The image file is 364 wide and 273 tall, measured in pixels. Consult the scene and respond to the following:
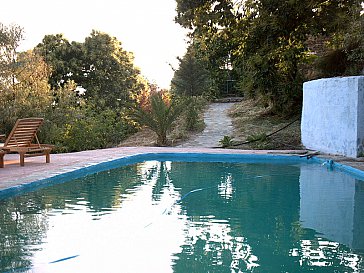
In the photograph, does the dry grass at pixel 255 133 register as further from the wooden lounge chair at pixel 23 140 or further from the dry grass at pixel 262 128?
the wooden lounge chair at pixel 23 140

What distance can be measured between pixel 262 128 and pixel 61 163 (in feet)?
27.1

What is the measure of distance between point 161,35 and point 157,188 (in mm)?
21993

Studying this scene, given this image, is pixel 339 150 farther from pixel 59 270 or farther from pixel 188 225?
pixel 59 270

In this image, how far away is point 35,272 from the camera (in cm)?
404

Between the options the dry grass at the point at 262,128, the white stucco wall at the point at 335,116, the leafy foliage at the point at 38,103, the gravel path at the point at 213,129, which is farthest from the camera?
the gravel path at the point at 213,129

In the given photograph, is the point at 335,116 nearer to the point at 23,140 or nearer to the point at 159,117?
the point at 159,117

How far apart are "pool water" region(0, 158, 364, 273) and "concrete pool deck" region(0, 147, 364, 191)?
15.0 inches

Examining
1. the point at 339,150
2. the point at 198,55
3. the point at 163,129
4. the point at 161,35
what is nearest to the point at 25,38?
the point at 163,129

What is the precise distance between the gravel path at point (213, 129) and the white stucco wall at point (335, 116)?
2.94 meters

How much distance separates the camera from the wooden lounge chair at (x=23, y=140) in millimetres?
9117

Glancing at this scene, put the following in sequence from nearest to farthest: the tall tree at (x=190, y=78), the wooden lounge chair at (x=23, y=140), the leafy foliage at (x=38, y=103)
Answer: the wooden lounge chair at (x=23, y=140) < the leafy foliage at (x=38, y=103) < the tall tree at (x=190, y=78)

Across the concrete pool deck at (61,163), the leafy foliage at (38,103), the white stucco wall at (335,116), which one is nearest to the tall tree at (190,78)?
the leafy foliage at (38,103)

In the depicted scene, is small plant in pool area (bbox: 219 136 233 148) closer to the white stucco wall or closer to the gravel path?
the gravel path

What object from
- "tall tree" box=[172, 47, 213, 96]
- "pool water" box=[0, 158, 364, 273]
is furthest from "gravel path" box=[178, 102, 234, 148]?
"tall tree" box=[172, 47, 213, 96]
